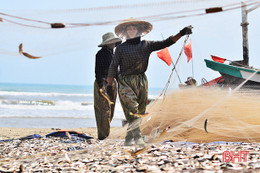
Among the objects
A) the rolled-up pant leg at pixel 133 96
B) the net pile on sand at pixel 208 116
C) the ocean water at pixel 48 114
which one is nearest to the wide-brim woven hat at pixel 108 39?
the ocean water at pixel 48 114

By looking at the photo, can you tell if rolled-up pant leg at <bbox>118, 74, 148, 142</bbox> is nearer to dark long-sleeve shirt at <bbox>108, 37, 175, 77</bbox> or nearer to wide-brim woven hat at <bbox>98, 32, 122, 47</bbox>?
dark long-sleeve shirt at <bbox>108, 37, 175, 77</bbox>

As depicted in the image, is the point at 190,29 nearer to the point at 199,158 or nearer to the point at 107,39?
the point at 199,158

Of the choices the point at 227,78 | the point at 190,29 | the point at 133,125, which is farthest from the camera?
the point at 227,78

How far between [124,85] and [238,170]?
2.37 m

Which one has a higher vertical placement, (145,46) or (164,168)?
(145,46)

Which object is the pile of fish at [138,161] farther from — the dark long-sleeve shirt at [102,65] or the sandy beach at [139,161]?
the dark long-sleeve shirt at [102,65]

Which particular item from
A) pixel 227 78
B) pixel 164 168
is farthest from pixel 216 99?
pixel 227 78

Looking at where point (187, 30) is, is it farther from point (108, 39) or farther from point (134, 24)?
point (108, 39)

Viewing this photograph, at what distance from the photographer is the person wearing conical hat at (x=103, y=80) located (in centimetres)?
639

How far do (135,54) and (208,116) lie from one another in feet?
6.25

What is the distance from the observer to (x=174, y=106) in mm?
6039

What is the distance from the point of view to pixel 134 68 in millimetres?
4797

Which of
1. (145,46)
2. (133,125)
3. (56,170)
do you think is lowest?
(56,170)

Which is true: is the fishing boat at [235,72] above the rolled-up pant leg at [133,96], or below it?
above
